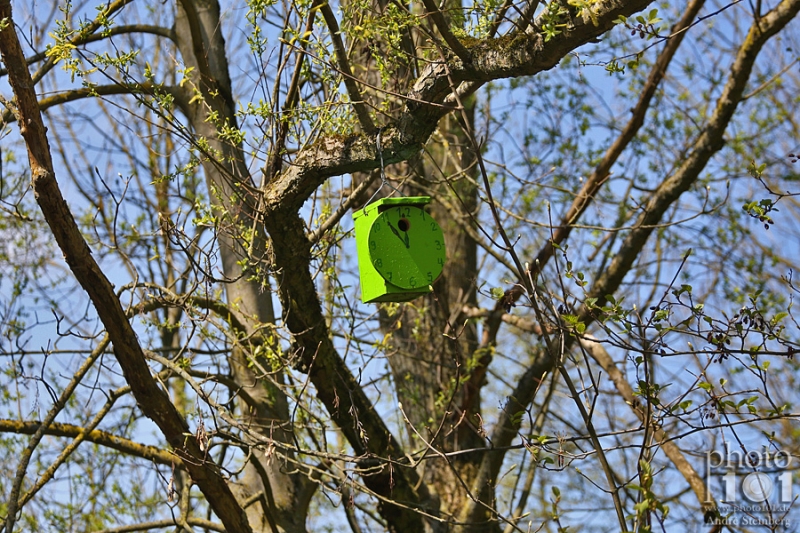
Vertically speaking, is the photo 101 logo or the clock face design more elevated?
Answer: the clock face design

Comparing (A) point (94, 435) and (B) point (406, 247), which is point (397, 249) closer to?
(B) point (406, 247)

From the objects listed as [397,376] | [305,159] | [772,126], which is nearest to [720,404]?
[305,159]

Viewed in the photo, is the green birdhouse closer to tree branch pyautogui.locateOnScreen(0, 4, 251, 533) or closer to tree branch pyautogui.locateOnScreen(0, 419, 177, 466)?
tree branch pyautogui.locateOnScreen(0, 4, 251, 533)

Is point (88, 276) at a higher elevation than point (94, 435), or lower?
higher

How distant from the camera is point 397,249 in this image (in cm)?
304

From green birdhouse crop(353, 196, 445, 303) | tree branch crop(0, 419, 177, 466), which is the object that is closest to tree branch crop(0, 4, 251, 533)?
tree branch crop(0, 419, 177, 466)

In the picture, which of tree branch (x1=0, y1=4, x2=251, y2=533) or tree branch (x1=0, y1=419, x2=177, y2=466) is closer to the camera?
tree branch (x1=0, y1=4, x2=251, y2=533)

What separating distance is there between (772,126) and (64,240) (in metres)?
5.16

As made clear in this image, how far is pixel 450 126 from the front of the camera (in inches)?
236

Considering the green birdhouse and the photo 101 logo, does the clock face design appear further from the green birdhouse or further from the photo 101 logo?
the photo 101 logo

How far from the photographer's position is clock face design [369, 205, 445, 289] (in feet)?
9.80

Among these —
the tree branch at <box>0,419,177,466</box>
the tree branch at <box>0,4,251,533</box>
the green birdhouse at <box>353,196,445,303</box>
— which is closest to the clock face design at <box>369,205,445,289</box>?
the green birdhouse at <box>353,196,445,303</box>

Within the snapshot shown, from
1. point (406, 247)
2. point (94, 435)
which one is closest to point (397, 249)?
point (406, 247)

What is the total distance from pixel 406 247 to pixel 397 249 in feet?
0.13
